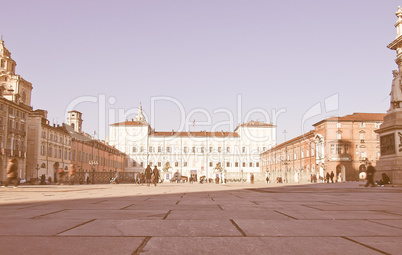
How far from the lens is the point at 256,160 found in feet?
330

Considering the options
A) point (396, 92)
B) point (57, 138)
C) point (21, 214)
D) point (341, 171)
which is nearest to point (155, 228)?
point (21, 214)

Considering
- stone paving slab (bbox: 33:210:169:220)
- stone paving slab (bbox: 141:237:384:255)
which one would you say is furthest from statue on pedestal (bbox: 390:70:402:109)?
stone paving slab (bbox: 141:237:384:255)

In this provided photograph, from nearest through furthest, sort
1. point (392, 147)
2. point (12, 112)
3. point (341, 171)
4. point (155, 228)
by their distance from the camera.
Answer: point (155, 228) → point (392, 147) → point (12, 112) → point (341, 171)

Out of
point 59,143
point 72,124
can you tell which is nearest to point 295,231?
point 59,143

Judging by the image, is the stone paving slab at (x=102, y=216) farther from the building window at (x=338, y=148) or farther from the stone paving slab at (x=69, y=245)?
the building window at (x=338, y=148)

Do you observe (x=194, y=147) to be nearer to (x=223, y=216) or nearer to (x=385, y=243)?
(x=223, y=216)

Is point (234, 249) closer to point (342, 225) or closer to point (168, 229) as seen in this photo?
point (168, 229)

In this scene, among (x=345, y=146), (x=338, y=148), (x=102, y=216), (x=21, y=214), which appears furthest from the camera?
(x=345, y=146)

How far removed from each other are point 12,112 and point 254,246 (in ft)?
168

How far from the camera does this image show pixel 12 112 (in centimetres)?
4747

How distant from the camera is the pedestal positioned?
18781 mm

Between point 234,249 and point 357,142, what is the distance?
6434 cm

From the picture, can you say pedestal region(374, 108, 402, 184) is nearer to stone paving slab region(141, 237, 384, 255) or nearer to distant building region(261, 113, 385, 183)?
stone paving slab region(141, 237, 384, 255)

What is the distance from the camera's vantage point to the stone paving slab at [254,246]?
269 centimetres
